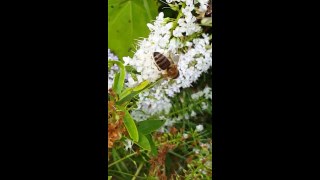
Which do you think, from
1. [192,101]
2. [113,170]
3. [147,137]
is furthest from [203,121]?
[113,170]

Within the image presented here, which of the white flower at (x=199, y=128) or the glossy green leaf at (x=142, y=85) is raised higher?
the glossy green leaf at (x=142, y=85)

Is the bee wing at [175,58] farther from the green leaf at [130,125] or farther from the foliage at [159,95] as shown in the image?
the green leaf at [130,125]

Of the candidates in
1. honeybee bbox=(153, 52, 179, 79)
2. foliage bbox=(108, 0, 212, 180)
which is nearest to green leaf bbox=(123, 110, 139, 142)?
foliage bbox=(108, 0, 212, 180)

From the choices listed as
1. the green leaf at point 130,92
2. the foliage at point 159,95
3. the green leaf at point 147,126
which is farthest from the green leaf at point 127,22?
the green leaf at point 147,126

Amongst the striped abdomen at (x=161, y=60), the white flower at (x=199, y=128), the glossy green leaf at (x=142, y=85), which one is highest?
the striped abdomen at (x=161, y=60)

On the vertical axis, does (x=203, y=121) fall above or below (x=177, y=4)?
below

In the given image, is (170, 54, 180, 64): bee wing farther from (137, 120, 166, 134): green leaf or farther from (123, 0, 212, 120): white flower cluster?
(137, 120, 166, 134): green leaf
